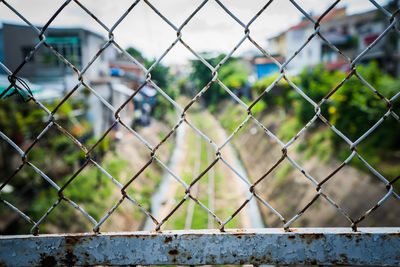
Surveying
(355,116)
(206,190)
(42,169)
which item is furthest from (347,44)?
(42,169)

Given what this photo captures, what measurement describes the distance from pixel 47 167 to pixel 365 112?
27.9ft

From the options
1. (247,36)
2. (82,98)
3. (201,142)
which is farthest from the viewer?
(201,142)

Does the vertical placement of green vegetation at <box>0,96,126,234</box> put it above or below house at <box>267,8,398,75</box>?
below

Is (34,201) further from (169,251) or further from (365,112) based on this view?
(365,112)

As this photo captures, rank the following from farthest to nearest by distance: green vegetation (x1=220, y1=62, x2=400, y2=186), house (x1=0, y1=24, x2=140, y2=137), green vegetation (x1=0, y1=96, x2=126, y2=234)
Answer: green vegetation (x1=220, y1=62, x2=400, y2=186) → green vegetation (x1=0, y1=96, x2=126, y2=234) → house (x1=0, y1=24, x2=140, y2=137)

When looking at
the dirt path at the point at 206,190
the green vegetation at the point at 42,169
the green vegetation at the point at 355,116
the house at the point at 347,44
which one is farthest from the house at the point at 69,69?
the house at the point at 347,44

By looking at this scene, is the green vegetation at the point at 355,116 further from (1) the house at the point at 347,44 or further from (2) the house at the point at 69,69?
(2) the house at the point at 69,69

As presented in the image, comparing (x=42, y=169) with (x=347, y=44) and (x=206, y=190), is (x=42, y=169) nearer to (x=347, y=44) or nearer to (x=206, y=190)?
(x=206, y=190)

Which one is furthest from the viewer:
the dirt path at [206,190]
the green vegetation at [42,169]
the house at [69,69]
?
the dirt path at [206,190]

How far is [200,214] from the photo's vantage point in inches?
363

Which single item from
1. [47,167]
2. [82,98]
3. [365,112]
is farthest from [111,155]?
[365,112]

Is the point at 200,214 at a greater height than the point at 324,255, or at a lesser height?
greater

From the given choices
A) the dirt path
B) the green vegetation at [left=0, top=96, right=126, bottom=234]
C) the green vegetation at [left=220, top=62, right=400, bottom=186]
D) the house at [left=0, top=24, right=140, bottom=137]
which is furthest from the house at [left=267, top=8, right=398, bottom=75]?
the green vegetation at [left=0, top=96, right=126, bottom=234]

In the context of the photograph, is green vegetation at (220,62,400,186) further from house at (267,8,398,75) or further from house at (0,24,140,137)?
house at (0,24,140,137)
